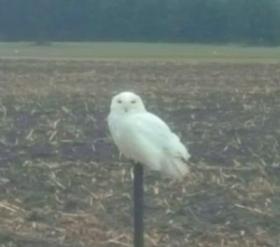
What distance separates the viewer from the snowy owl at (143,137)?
7492mm

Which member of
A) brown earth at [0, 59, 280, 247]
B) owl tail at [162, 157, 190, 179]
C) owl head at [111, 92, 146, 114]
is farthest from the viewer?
brown earth at [0, 59, 280, 247]

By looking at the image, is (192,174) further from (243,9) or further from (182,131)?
(243,9)

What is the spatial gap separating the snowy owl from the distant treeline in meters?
70.7

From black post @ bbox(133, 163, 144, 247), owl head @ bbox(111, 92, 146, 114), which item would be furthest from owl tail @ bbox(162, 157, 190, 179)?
owl head @ bbox(111, 92, 146, 114)

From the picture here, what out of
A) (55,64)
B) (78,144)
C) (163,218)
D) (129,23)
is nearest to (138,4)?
(129,23)

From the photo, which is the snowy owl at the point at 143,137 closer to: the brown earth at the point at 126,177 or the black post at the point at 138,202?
the black post at the point at 138,202

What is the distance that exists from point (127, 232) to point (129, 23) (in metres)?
71.3

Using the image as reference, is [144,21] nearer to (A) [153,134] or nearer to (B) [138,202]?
(A) [153,134]

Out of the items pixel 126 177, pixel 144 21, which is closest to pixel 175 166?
pixel 126 177

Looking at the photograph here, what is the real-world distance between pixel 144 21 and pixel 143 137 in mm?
74471

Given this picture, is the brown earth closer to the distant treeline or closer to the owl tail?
the owl tail

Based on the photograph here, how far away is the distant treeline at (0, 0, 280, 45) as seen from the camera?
263 ft

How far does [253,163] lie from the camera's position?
14.8 m

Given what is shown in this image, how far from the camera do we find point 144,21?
268 feet
